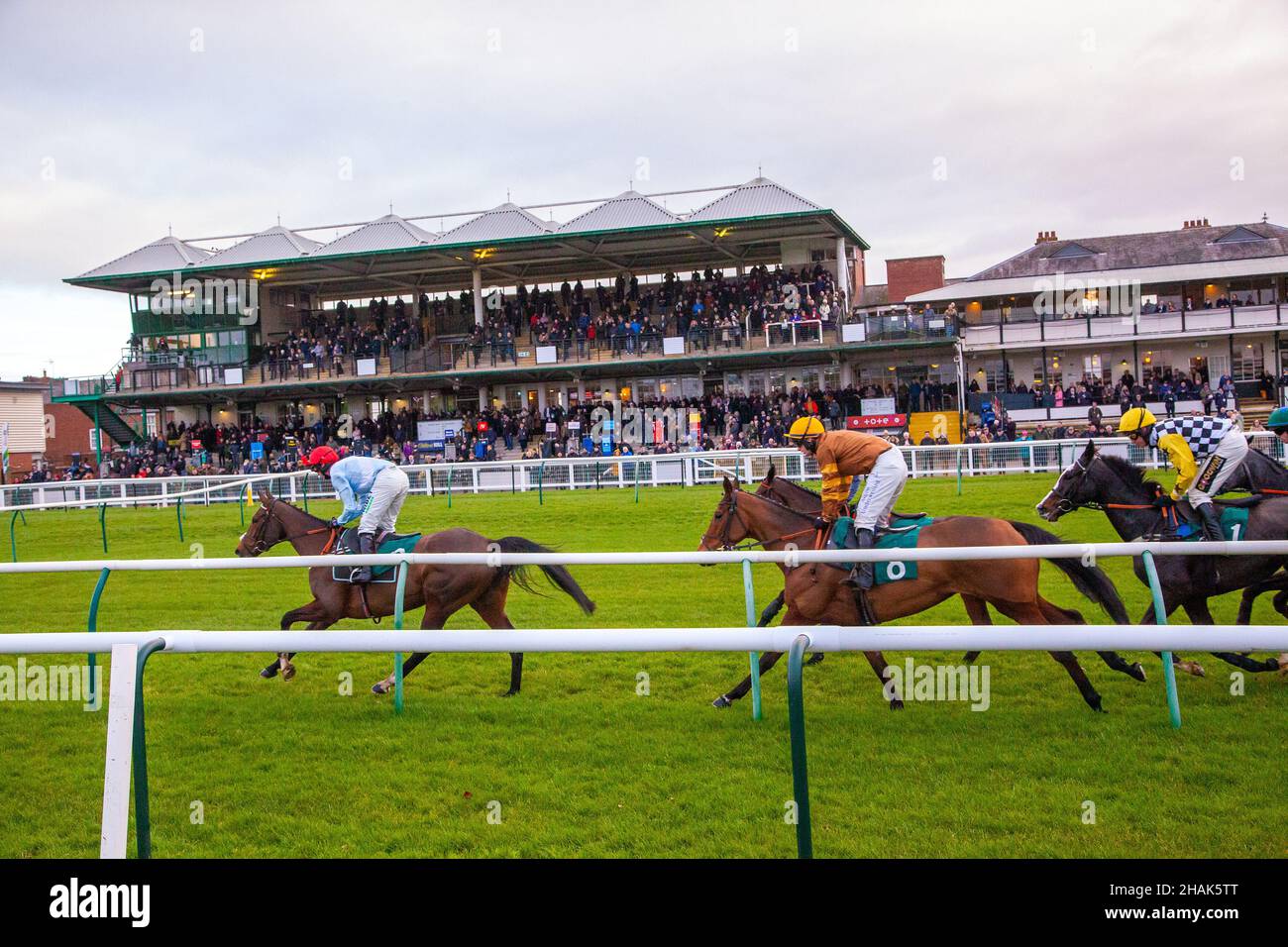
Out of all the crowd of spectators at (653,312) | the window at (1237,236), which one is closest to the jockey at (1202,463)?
the crowd of spectators at (653,312)

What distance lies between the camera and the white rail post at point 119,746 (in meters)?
2.21

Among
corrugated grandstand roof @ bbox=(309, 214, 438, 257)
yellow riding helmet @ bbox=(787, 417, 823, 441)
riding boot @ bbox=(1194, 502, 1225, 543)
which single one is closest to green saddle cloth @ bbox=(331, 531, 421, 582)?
yellow riding helmet @ bbox=(787, 417, 823, 441)

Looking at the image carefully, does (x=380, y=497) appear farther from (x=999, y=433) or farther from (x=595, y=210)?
(x=595, y=210)

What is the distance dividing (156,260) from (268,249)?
4633 millimetres

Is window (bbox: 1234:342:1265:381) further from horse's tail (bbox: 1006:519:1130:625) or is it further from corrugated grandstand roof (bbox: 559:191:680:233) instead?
horse's tail (bbox: 1006:519:1130:625)

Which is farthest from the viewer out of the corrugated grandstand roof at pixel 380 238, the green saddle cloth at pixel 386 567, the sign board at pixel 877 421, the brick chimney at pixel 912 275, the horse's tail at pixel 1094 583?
the brick chimney at pixel 912 275

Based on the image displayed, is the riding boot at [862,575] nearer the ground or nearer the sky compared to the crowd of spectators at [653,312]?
nearer the ground

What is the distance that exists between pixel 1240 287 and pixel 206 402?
35.7m

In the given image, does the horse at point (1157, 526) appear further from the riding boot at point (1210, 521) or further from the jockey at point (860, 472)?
the jockey at point (860, 472)

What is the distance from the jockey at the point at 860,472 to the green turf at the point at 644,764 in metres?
0.88

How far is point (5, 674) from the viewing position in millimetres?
6160

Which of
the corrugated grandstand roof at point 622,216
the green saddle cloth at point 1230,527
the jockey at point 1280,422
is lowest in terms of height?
the green saddle cloth at point 1230,527

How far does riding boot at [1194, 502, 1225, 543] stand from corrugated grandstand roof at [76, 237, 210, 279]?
35306mm
